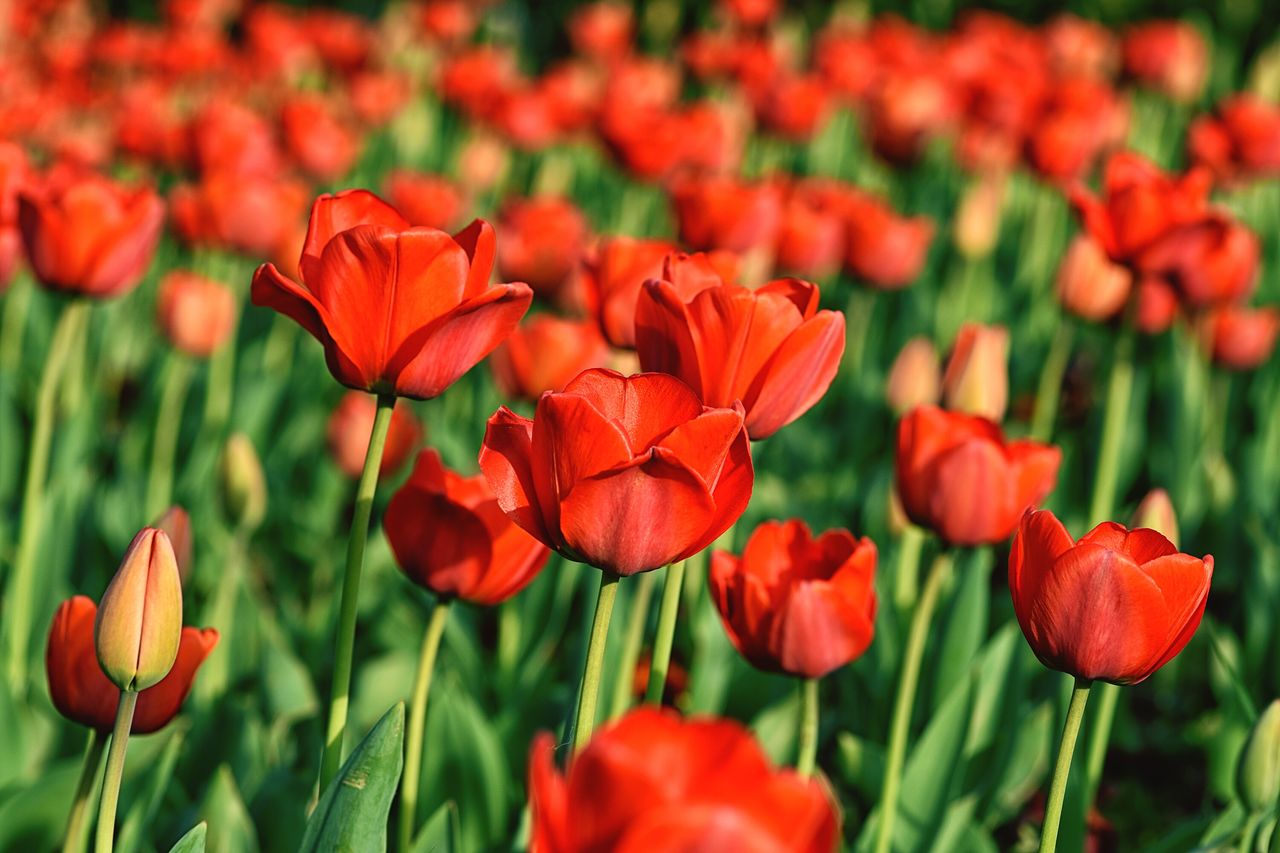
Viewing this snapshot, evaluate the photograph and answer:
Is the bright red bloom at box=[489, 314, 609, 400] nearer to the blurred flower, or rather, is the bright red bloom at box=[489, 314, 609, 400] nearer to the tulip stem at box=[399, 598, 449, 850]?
the blurred flower

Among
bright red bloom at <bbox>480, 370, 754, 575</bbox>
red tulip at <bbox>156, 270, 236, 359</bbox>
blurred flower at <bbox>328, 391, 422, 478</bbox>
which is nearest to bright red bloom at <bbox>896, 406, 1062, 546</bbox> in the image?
bright red bloom at <bbox>480, 370, 754, 575</bbox>

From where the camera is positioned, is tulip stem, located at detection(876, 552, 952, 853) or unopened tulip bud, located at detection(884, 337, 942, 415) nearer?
tulip stem, located at detection(876, 552, 952, 853)

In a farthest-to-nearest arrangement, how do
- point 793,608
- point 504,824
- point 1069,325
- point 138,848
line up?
point 1069,325, point 504,824, point 138,848, point 793,608

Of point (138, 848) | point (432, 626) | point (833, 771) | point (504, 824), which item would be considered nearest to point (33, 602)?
point (138, 848)

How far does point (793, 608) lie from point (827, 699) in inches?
43.8

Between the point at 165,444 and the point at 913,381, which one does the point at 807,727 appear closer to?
the point at 913,381

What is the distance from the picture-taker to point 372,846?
885 millimetres

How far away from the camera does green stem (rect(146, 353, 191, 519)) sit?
88.2 inches

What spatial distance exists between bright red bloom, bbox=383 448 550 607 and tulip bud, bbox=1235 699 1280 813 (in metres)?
0.62

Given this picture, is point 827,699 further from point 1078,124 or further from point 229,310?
point 1078,124

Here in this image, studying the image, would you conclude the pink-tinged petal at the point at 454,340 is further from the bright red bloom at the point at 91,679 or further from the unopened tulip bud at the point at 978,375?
the unopened tulip bud at the point at 978,375

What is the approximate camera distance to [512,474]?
89 cm

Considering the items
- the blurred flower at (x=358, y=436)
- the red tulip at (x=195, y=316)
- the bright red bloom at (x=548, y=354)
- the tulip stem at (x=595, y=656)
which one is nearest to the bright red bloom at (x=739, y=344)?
the tulip stem at (x=595, y=656)

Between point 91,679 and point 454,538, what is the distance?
0.94 feet
